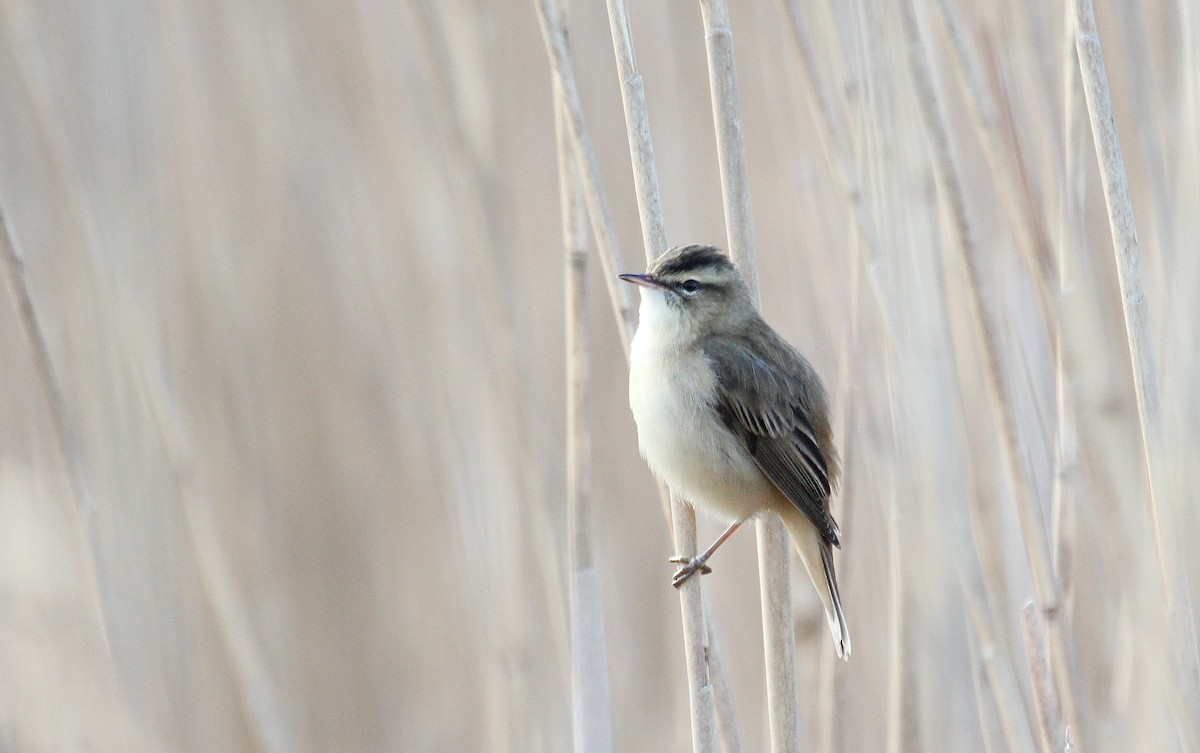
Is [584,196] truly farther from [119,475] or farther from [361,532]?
[361,532]

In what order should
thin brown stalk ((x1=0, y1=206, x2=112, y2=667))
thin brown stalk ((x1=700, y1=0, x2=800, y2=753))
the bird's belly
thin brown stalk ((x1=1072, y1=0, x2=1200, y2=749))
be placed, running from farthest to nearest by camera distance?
the bird's belly
thin brown stalk ((x1=0, y1=206, x2=112, y2=667))
thin brown stalk ((x1=700, y1=0, x2=800, y2=753))
thin brown stalk ((x1=1072, y1=0, x2=1200, y2=749))

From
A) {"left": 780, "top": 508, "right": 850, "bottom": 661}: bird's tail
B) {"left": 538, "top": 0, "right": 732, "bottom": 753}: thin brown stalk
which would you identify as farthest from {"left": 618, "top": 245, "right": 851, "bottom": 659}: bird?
{"left": 538, "top": 0, "right": 732, "bottom": 753}: thin brown stalk

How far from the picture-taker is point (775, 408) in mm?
2410

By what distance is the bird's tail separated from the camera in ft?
7.30

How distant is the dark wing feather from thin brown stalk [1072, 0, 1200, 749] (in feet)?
2.26

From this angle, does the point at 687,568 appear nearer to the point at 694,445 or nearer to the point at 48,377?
the point at 694,445

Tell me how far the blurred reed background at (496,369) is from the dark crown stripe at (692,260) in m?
0.28

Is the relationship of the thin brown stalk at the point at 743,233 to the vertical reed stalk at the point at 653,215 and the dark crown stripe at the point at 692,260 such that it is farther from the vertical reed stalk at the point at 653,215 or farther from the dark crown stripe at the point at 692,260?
the dark crown stripe at the point at 692,260

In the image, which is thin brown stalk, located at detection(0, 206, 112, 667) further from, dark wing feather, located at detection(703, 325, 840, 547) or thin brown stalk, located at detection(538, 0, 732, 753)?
dark wing feather, located at detection(703, 325, 840, 547)

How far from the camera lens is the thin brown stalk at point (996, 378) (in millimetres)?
1928

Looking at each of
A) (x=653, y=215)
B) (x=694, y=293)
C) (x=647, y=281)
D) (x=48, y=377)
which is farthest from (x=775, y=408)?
(x=48, y=377)

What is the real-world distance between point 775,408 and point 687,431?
7.8 inches

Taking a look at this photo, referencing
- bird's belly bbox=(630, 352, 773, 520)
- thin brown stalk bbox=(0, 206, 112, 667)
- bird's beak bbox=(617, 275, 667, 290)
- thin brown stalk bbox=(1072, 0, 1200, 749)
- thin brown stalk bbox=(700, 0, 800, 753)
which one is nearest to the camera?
thin brown stalk bbox=(1072, 0, 1200, 749)

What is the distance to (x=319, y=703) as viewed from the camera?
377 centimetres
